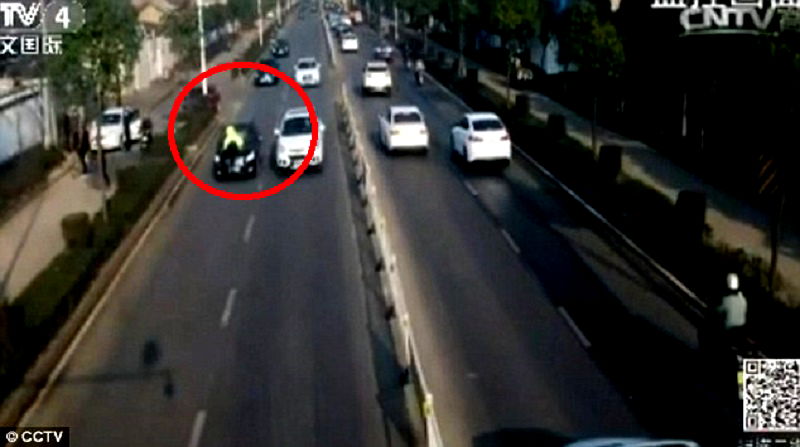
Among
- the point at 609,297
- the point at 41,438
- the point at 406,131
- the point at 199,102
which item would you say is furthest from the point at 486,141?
the point at 41,438

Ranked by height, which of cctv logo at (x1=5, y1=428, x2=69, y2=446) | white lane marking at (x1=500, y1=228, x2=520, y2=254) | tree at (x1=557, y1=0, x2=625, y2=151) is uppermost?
tree at (x1=557, y1=0, x2=625, y2=151)

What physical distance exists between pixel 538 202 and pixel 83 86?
40.2ft

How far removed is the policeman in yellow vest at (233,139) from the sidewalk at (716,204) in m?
10.2

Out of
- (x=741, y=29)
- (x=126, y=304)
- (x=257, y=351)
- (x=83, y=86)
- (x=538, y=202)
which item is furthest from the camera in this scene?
(x=83, y=86)

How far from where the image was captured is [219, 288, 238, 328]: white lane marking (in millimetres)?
20767

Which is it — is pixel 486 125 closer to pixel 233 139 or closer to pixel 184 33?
pixel 233 139

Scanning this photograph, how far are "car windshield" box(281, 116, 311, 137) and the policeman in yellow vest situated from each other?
124 centimetres

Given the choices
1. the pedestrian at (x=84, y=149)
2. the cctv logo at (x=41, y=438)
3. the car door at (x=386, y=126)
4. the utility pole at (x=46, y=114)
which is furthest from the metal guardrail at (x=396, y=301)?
the utility pole at (x=46, y=114)

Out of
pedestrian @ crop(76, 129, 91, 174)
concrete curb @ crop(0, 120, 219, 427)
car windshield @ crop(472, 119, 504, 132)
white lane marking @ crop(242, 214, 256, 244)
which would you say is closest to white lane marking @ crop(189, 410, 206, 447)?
concrete curb @ crop(0, 120, 219, 427)

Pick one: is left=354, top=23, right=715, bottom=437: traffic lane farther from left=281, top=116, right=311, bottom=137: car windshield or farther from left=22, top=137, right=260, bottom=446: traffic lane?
left=22, top=137, right=260, bottom=446: traffic lane

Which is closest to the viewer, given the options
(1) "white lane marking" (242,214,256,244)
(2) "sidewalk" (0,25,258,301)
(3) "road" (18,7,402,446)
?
(3) "road" (18,7,402,446)

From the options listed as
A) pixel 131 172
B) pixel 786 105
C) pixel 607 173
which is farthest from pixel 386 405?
pixel 131 172

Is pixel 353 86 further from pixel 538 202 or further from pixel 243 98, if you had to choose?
pixel 538 202

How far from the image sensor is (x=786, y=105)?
1916 centimetres
